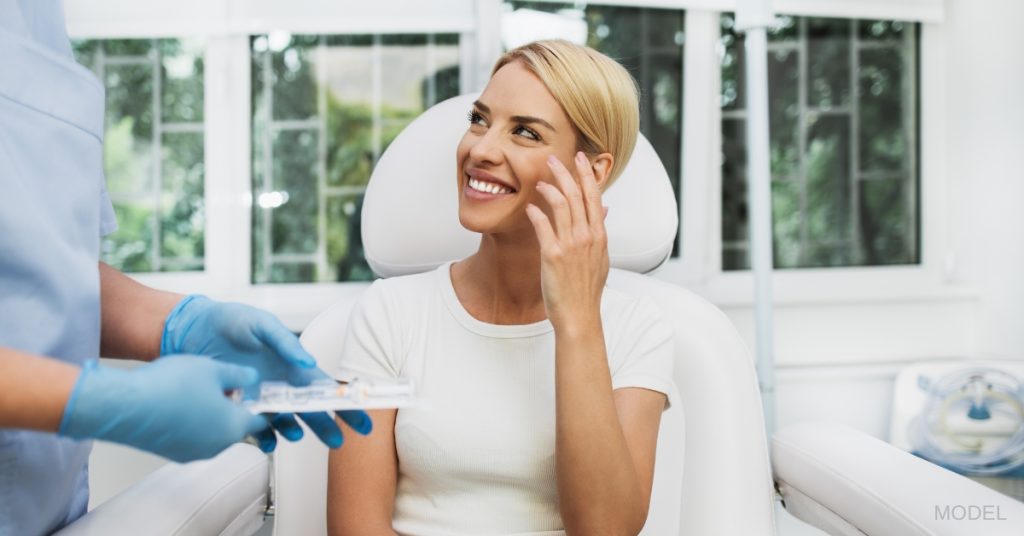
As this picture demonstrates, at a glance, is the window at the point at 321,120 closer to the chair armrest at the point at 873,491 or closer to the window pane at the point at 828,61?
the window pane at the point at 828,61

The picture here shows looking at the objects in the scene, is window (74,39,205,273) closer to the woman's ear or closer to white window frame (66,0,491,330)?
white window frame (66,0,491,330)

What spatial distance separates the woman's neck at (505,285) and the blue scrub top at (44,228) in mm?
499

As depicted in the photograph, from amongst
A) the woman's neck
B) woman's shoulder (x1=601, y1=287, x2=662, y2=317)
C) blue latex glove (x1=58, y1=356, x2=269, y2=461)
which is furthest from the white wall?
blue latex glove (x1=58, y1=356, x2=269, y2=461)

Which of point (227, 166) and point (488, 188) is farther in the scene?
point (227, 166)

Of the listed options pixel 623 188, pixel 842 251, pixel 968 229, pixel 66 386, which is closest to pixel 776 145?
pixel 842 251

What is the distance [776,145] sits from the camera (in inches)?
98.8

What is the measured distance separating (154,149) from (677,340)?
5.10ft

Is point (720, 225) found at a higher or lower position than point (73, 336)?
higher

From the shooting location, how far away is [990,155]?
242 centimetres

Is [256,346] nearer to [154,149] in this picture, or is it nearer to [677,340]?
[677,340]

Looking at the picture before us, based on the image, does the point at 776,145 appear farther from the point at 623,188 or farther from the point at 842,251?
the point at 623,188

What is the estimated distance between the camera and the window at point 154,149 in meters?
2.17

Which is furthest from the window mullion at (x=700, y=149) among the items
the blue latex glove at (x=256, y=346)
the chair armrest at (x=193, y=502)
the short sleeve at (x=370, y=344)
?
the blue latex glove at (x=256, y=346)

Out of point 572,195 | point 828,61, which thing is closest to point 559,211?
point 572,195
